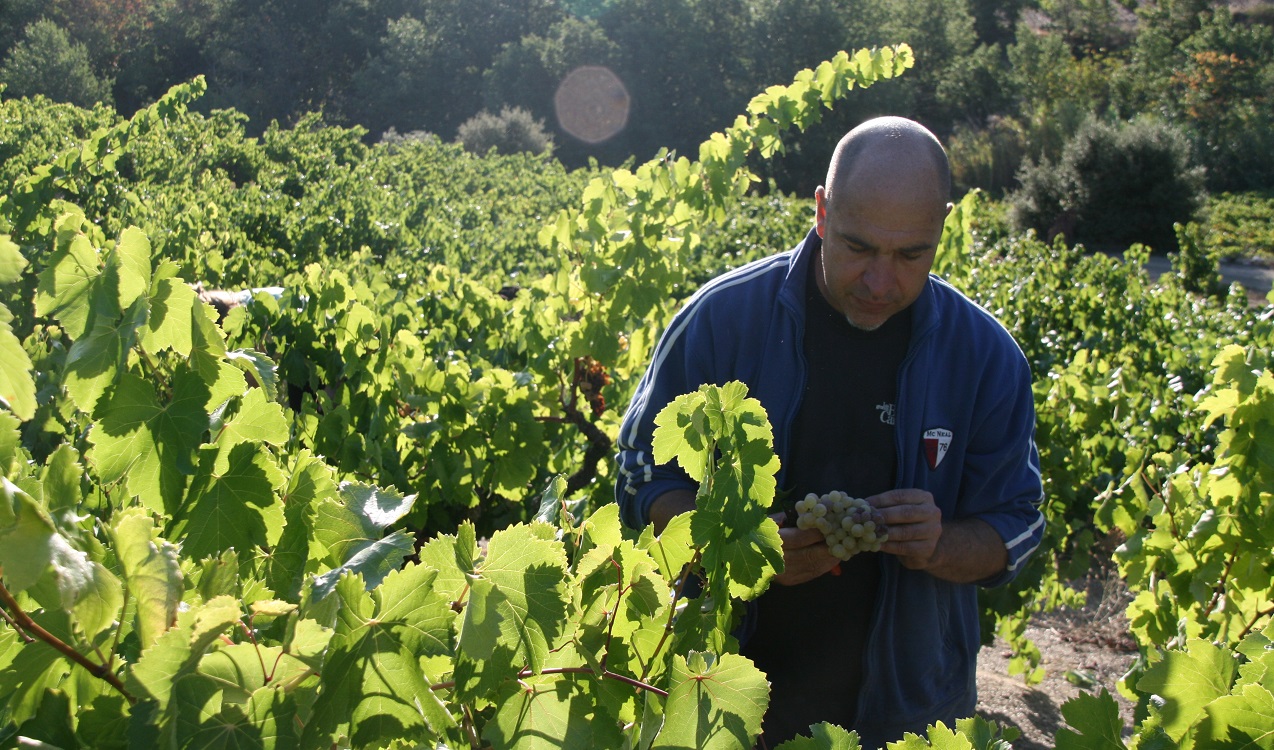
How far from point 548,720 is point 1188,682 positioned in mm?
719

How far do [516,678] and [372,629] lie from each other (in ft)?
0.65

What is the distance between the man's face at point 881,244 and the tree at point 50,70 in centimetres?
3950

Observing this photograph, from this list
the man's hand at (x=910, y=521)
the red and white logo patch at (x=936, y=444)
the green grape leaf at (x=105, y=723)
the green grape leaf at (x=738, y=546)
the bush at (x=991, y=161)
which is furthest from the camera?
the bush at (x=991, y=161)

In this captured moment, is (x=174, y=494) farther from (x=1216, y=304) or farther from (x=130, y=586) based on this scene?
(x=1216, y=304)

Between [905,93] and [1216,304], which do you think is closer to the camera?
[1216,304]

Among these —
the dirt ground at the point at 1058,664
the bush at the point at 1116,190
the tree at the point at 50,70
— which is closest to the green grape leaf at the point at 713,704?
the dirt ground at the point at 1058,664

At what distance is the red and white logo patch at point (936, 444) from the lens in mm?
2324

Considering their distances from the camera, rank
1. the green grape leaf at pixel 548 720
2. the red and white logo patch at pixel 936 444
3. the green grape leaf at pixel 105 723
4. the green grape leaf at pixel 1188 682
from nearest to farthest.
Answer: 1. the green grape leaf at pixel 105 723
2. the green grape leaf at pixel 548 720
3. the green grape leaf at pixel 1188 682
4. the red and white logo patch at pixel 936 444

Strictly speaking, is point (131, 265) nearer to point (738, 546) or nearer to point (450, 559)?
point (450, 559)

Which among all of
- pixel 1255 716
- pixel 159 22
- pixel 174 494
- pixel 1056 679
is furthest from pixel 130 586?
pixel 159 22

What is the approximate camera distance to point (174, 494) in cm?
129

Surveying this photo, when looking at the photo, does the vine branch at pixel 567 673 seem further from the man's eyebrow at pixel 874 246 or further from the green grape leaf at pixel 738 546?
the man's eyebrow at pixel 874 246

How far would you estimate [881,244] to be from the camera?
220 cm

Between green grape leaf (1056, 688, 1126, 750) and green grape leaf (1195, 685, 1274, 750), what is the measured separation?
0.33 feet
